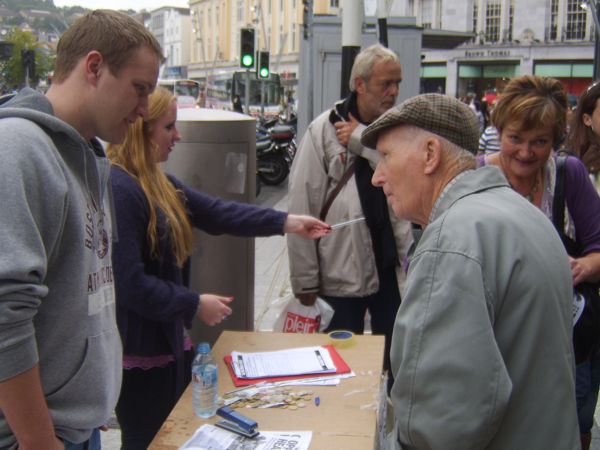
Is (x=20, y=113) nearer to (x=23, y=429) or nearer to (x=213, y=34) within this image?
(x=23, y=429)

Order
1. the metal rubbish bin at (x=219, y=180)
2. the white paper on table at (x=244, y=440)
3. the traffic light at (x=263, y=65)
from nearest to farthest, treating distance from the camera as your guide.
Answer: the white paper on table at (x=244, y=440) → the metal rubbish bin at (x=219, y=180) → the traffic light at (x=263, y=65)

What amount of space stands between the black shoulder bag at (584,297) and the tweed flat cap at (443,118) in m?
1.27

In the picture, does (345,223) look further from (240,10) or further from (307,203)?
(240,10)

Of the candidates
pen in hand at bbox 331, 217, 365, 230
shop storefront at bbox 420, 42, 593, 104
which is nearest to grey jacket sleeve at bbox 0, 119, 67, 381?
pen in hand at bbox 331, 217, 365, 230

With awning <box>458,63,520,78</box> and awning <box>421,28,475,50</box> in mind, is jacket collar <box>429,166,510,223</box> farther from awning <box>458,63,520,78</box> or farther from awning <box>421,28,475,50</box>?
awning <box>458,63,520,78</box>

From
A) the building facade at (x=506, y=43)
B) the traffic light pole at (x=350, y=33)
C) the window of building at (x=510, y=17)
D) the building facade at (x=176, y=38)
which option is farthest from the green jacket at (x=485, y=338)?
the building facade at (x=176, y=38)

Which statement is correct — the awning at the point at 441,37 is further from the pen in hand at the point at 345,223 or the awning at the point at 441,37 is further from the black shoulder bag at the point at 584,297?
the black shoulder bag at the point at 584,297

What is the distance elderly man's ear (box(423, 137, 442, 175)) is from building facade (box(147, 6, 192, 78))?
8870cm

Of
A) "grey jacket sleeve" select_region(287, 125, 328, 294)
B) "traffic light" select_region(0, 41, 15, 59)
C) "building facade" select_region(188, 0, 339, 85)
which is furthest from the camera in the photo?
"building facade" select_region(188, 0, 339, 85)

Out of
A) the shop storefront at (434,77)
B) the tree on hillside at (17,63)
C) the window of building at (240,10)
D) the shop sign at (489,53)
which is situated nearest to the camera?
the shop sign at (489,53)

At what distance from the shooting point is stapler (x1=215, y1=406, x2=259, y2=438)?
201 centimetres

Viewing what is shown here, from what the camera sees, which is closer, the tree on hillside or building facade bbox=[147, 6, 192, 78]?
the tree on hillside

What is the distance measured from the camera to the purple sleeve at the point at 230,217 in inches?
119

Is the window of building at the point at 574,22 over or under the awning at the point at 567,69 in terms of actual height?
over
